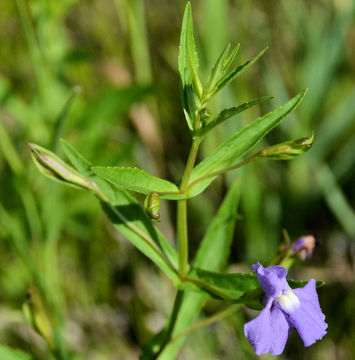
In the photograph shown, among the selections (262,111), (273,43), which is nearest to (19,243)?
(262,111)

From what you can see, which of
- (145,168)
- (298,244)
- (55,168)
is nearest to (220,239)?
(298,244)

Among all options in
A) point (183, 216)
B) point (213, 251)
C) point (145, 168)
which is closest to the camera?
point (183, 216)

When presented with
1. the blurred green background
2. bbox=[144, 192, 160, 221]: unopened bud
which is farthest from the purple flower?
the blurred green background

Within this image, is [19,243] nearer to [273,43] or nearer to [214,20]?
[214,20]

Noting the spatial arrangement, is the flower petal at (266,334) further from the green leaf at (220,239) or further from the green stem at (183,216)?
the green leaf at (220,239)

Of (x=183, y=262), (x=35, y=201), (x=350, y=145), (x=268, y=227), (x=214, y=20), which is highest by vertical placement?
(x=214, y=20)

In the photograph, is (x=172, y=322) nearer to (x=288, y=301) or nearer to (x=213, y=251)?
(x=213, y=251)
